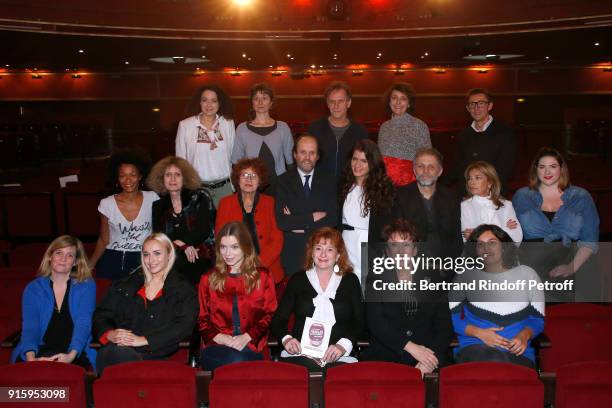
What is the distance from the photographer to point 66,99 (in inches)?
723

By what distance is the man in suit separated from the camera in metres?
4.09

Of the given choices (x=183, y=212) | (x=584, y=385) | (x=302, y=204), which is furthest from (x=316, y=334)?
(x=183, y=212)

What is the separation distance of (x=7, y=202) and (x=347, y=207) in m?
4.97

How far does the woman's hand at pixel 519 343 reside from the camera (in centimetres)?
323

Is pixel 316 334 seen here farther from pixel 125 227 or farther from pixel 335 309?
pixel 125 227

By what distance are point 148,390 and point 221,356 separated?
620 mm

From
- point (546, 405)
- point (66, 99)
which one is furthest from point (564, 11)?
point (66, 99)

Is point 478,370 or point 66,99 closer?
point 478,370

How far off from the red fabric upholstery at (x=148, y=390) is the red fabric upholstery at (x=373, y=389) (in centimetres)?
67

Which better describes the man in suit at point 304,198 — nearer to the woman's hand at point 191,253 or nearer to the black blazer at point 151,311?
the woman's hand at point 191,253

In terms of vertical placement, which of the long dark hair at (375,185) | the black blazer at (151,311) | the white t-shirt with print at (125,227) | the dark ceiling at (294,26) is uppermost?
the dark ceiling at (294,26)

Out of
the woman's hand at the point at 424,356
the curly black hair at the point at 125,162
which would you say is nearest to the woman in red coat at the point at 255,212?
the curly black hair at the point at 125,162

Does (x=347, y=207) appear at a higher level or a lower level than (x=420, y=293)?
higher

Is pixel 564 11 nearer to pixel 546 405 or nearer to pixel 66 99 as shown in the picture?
pixel 546 405
